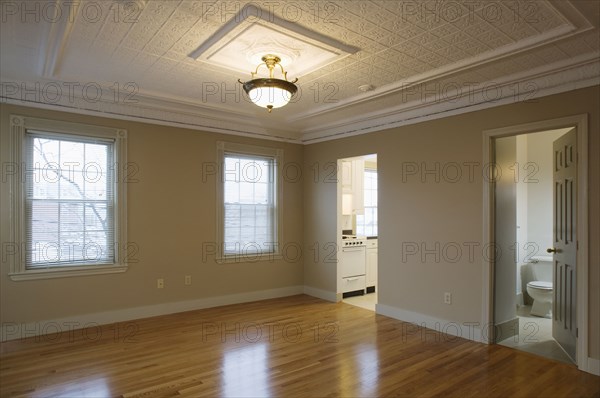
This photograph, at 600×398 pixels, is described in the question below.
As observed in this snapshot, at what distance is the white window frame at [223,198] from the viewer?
552 centimetres

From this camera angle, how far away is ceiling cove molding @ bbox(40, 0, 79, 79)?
2592 millimetres

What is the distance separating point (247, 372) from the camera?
10.7 ft

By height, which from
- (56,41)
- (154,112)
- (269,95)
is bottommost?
(269,95)

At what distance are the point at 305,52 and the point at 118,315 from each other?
3.76 m

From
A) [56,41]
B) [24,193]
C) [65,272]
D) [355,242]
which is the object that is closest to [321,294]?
[355,242]

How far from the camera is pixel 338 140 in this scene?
19.3 feet

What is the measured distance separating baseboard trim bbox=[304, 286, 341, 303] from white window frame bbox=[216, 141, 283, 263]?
76 cm

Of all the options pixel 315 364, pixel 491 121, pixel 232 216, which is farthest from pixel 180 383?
pixel 491 121

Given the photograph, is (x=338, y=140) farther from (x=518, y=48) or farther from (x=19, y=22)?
(x=19, y=22)

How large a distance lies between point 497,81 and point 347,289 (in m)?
3.62

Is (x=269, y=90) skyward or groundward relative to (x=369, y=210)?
skyward

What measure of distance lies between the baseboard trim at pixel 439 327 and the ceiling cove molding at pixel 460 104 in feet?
7.83

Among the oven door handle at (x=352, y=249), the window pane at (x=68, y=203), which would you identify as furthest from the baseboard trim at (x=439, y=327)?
the window pane at (x=68, y=203)

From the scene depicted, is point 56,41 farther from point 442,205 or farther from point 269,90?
point 442,205
